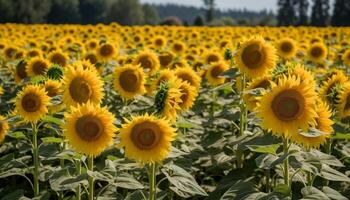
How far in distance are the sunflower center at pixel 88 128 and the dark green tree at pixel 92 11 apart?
60623mm

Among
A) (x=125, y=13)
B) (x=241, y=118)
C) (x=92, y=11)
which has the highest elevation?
(x=92, y=11)

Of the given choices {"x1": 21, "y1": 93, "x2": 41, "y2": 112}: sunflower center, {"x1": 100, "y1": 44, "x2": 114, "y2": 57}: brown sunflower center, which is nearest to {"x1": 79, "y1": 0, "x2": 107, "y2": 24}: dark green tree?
{"x1": 100, "y1": 44, "x2": 114, "y2": 57}: brown sunflower center

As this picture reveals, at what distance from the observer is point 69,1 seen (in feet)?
186

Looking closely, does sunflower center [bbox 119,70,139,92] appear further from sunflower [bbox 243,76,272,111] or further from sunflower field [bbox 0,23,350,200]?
sunflower [bbox 243,76,272,111]

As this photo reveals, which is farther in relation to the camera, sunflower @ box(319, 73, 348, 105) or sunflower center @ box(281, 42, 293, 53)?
sunflower center @ box(281, 42, 293, 53)

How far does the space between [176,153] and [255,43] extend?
1738 millimetres

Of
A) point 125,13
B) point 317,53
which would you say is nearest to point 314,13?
point 125,13

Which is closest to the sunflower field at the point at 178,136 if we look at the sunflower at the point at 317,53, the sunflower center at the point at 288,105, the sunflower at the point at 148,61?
the sunflower center at the point at 288,105

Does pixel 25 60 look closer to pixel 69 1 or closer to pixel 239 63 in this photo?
pixel 239 63

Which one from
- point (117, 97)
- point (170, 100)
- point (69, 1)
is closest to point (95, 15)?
point (69, 1)

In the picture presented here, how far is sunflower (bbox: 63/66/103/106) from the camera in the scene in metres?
4.52

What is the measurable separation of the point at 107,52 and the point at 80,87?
5180mm

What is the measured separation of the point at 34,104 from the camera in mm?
4586

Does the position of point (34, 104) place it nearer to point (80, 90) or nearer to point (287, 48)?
point (80, 90)
